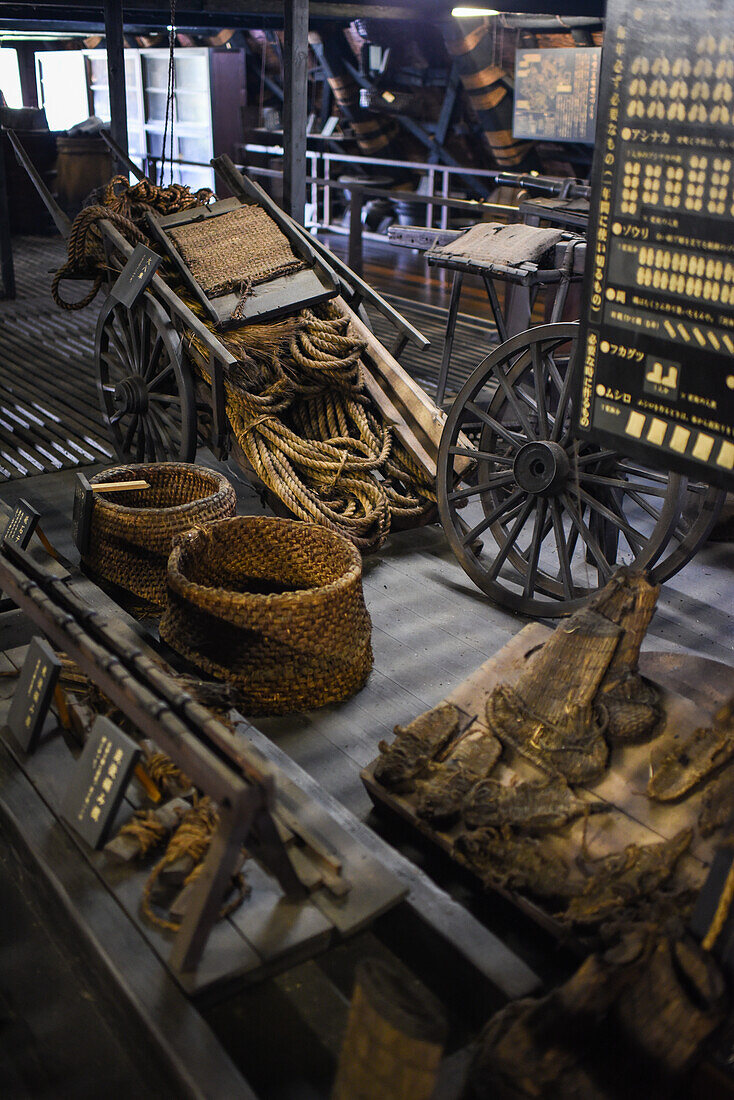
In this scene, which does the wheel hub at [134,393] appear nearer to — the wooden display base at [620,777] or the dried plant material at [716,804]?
the wooden display base at [620,777]

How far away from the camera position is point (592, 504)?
323 centimetres

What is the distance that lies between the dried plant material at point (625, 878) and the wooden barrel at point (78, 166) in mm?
11289

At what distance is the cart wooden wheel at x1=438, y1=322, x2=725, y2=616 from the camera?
10.2 feet

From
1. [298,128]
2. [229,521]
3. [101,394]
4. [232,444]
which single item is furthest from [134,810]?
[298,128]

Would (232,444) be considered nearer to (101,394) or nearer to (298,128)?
(101,394)

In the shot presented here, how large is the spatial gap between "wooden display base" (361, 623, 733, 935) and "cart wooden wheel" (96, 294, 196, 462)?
196 centimetres

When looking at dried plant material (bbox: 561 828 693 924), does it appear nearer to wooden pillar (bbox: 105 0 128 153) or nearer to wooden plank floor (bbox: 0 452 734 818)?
wooden plank floor (bbox: 0 452 734 818)

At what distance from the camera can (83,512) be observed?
135 inches

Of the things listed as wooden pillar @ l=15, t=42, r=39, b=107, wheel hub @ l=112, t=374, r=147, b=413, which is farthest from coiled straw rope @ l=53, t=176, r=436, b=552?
wooden pillar @ l=15, t=42, r=39, b=107

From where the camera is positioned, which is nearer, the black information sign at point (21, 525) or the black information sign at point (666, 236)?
the black information sign at point (666, 236)

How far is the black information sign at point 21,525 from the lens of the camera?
3.04m

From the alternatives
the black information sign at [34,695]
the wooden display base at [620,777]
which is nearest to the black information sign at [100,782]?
the black information sign at [34,695]

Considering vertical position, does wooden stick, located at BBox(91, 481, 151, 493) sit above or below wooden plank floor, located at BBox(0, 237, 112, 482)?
above

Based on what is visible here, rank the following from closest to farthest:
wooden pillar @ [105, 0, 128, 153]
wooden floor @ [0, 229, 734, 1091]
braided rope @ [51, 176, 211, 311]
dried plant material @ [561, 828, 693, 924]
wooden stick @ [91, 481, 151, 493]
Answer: dried plant material @ [561, 828, 693, 924]
wooden floor @ [0, 229, 734, 1091]
wooden stick @ [91, 481, 151, 493]
braided rope @ [51, 176, 211, 311]
wooden pillar @ [105, 0, 128, 153]
